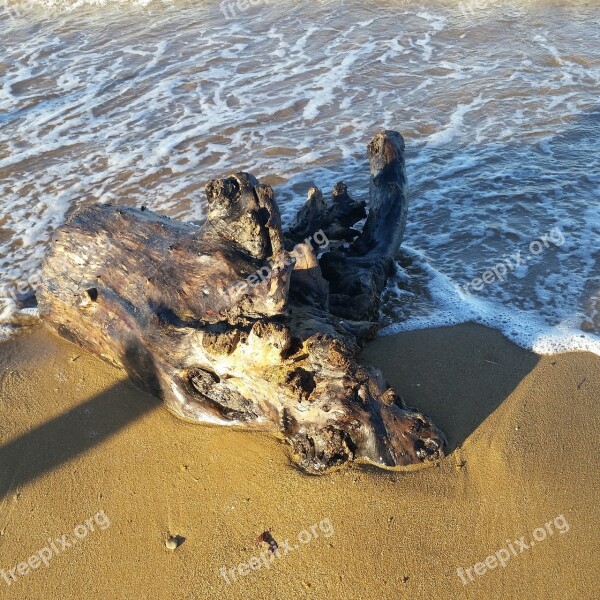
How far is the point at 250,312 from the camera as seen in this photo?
10.9 ft

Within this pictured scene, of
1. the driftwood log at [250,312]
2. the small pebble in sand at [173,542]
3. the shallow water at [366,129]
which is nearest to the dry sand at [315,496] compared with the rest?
the small pebble in sand at [173,542]

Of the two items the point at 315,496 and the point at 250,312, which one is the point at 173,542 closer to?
the point at 315,496

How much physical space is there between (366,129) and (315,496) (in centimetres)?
546

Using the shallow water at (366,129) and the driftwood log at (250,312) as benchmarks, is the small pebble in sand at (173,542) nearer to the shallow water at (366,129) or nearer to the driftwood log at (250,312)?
the driftwood log at (250,312)

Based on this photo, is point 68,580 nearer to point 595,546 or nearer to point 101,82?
point 595,546

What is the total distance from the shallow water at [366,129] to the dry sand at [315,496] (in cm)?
81

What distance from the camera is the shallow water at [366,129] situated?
4879mm

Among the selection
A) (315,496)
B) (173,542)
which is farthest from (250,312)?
(173,542)

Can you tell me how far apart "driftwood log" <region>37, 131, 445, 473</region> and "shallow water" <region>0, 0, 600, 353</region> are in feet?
2.23

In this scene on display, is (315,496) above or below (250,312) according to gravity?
Answer: below

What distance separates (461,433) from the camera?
3406mm

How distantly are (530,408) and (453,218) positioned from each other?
2.51 m

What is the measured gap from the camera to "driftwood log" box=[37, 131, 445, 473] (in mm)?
3102

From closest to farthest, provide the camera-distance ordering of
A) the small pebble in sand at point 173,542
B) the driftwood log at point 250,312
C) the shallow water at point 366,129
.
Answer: the small pebble in sand at point 173,542 < the driftwood log at point 250,312 < the shallow water at point 366,129
